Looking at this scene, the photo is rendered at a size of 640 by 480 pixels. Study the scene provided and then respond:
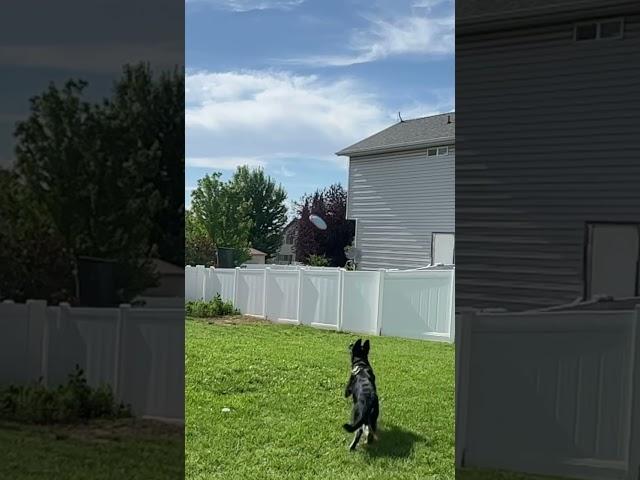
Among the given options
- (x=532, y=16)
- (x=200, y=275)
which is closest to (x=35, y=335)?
(x=200, y=275)

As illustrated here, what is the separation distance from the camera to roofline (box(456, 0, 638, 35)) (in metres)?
3.22

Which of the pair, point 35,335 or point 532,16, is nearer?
point 532,16

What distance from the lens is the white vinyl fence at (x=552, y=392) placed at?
11.4 feet

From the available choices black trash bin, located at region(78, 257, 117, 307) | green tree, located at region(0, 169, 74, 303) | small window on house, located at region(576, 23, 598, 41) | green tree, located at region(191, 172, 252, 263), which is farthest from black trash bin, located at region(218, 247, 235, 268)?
small window on house, located at region(576, 23, 598, 41)

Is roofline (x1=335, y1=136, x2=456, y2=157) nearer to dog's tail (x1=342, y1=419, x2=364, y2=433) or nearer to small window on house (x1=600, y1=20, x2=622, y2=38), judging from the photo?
small window on house (x1=600, y1=20, x2=622, y2=38)

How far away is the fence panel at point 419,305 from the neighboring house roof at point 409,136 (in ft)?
2.21

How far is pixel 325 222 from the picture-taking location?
3.91 meters

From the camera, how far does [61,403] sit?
3691mm

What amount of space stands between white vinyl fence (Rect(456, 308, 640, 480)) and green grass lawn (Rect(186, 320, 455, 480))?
152 mm

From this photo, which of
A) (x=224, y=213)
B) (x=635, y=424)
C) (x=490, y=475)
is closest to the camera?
(x=635, y=424)

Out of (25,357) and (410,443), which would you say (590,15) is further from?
(25,357)

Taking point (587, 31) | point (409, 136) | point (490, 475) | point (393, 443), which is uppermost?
point (587, 31)

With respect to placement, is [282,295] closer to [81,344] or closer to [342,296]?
[342,296]

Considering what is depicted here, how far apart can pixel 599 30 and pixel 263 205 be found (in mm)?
1832
